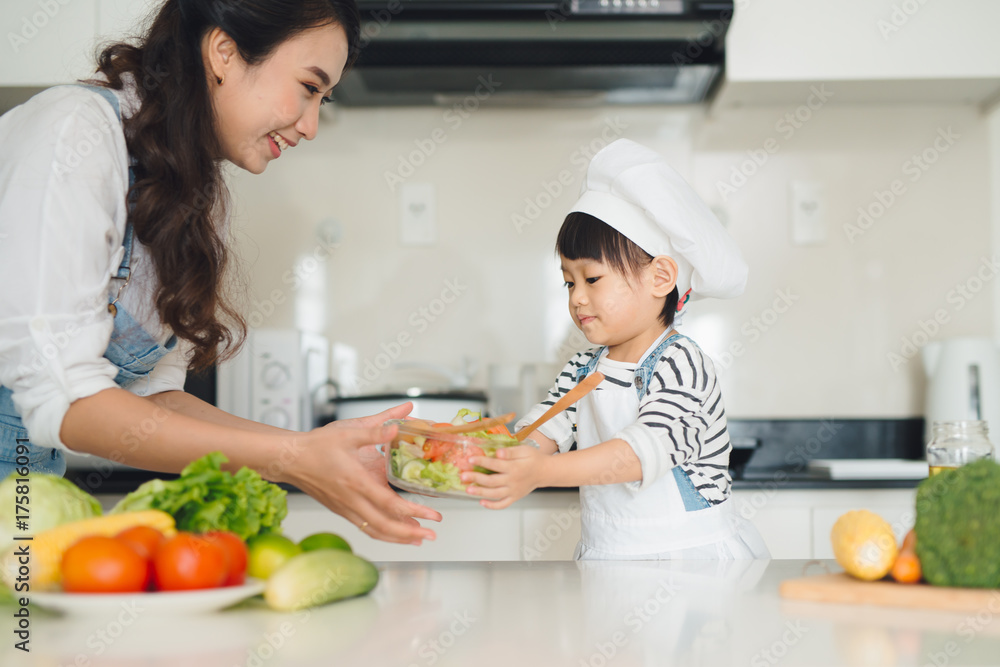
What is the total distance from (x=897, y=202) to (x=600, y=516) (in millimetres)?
1538

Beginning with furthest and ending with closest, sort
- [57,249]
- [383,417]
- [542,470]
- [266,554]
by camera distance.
A: [383,417]
[542,470]
[57,249]
[266,554]

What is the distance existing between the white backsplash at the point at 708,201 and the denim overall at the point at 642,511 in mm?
992

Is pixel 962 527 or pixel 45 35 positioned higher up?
pixel 45 35

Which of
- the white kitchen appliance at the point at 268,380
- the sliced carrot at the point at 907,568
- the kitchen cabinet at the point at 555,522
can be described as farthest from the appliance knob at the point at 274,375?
the sliced carrot at the point at 907,568

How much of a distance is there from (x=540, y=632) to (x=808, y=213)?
6.31ft

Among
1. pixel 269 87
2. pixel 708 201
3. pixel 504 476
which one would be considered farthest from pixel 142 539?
pixel 708 201

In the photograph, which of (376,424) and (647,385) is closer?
(376,424)

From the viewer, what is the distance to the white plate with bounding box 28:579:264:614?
0.60 metres

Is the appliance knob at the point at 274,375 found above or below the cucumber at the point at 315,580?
above

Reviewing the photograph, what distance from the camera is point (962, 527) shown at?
69cm

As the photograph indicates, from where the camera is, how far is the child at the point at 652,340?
117cm

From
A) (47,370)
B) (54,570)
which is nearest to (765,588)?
(54,570)

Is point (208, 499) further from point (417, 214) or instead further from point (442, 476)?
point (417, 214)

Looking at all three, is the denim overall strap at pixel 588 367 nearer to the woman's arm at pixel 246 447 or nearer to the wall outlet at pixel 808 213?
the woman's arm at pixel 246 447
